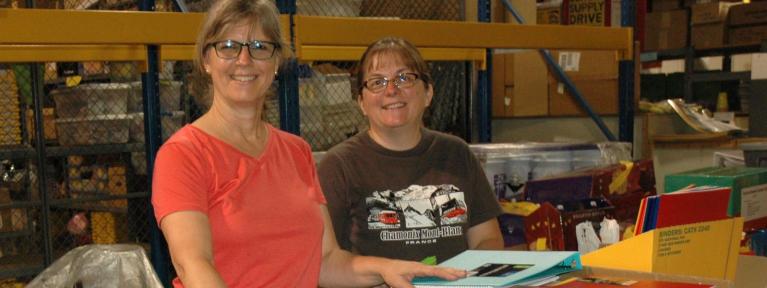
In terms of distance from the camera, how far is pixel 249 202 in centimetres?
159

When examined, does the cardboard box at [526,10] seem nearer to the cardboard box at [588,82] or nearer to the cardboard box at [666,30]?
the cardboard box at [588,82]

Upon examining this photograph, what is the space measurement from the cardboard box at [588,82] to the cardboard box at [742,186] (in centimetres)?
187

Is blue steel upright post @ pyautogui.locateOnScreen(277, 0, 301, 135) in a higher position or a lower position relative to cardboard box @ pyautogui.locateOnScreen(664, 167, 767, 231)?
higher

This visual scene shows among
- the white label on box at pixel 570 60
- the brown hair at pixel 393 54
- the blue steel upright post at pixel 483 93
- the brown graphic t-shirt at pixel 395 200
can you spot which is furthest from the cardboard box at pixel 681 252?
the white label on box at pixel 570 60

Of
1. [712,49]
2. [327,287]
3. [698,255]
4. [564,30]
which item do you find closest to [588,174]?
[564,30]

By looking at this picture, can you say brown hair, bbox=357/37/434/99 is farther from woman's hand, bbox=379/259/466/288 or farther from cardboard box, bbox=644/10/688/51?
cardboard box, bbox=644/10/688/51

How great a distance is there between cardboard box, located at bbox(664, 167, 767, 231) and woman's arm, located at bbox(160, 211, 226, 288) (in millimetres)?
2043

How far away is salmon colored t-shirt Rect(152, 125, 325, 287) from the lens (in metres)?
1.47

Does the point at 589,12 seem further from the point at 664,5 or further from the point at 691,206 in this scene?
the point at 664,5

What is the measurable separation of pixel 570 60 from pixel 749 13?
10.8 feet

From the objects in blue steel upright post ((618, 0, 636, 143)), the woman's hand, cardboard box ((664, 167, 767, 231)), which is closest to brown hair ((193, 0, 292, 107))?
the woman's hand

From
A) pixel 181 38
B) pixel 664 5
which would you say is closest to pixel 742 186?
pixel 181 38

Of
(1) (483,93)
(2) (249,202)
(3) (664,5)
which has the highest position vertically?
(3) (664,5)

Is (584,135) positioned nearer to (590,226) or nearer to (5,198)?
(590,226)
